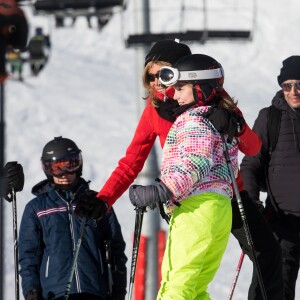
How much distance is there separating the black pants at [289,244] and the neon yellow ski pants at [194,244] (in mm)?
1400

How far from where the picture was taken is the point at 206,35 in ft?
38.3

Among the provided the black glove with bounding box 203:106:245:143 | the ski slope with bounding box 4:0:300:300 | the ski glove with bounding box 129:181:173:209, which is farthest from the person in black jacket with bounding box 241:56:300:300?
the ski slope with bounding box 4:0:300:300

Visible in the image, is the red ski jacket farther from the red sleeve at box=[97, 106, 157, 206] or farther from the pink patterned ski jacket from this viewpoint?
the pink patterned ski jacket

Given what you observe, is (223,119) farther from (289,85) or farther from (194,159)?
(289,85)

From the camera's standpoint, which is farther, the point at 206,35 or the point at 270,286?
the point at 206,35

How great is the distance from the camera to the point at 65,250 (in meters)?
6.18

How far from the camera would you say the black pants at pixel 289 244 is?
6.76m

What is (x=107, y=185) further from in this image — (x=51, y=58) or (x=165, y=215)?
(x=51, y=58)

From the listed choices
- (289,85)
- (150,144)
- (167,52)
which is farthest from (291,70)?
(150,144)

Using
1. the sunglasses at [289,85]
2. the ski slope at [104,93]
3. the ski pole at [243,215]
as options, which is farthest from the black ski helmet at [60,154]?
the ski slope at [104,93]

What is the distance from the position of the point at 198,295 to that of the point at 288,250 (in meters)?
1.46

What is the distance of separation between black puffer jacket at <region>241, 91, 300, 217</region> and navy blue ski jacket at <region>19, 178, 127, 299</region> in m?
1.03

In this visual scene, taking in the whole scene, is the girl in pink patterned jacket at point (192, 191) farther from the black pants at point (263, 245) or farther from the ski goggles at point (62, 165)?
the ski goggles at point (62, 165)

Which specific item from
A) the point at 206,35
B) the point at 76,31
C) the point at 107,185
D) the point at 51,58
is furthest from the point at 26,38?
the point at 76,31
